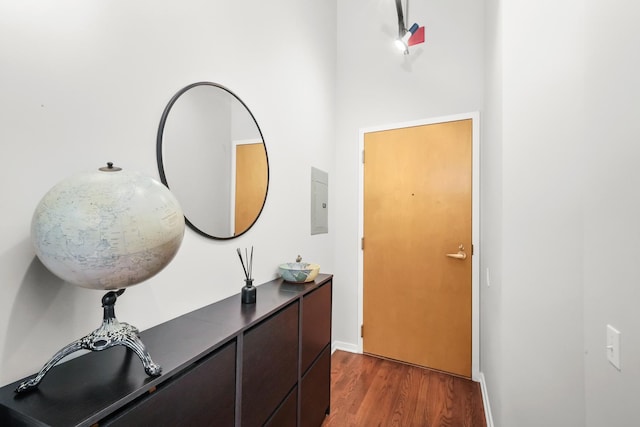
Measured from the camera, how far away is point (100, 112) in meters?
0.90

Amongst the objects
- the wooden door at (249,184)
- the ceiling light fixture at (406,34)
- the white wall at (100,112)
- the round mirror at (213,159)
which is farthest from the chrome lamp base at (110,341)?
the ceiling light fixture at (406,34)

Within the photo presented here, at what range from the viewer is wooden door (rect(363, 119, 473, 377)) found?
2357mm

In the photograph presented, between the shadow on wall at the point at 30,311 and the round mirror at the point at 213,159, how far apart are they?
473 millimetres

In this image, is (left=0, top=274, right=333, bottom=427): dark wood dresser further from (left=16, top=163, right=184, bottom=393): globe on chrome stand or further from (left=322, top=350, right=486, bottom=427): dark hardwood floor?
(left=322, top=350, right=486, bottom=427): dark hardwood floor

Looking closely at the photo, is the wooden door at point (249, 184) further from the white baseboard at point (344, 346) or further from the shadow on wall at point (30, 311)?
the white baseboard at point (344, 346)

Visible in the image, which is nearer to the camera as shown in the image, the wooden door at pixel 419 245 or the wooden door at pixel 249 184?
the wooden door at pixel 249 184

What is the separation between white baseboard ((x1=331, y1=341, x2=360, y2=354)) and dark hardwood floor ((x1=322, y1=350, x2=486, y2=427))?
0.54 feet

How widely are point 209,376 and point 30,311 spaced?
20.2 inches

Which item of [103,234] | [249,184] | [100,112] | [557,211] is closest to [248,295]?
[249,184]

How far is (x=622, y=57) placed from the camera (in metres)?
0.82

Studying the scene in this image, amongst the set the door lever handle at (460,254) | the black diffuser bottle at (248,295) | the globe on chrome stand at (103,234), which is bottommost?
the black diffuser bottle at (248,295)

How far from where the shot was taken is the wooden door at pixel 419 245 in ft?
7.73

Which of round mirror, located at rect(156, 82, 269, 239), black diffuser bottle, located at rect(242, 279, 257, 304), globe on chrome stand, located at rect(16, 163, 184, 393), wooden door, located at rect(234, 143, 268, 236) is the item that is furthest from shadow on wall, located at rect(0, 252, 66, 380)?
wooden door, located at rect(234, 143, 268, 236)

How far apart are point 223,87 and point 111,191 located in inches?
38.1
